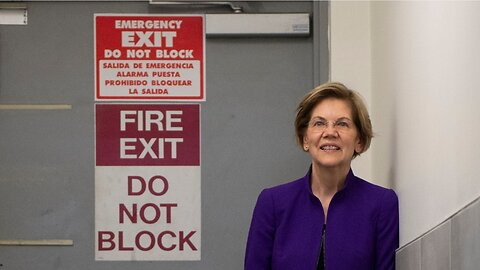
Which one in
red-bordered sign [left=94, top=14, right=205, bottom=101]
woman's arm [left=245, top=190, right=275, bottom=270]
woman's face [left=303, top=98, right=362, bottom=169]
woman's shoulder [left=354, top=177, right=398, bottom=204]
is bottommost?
woman's arm [left=245, top=190, right=275, bottom=270]

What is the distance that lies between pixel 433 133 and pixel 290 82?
68.1 inches

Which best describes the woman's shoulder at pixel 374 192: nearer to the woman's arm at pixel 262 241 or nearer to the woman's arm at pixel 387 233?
the woman's arm at pixel 387 233

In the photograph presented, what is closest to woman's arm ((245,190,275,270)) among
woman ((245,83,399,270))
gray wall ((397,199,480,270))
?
woman ((245,83,399,270))

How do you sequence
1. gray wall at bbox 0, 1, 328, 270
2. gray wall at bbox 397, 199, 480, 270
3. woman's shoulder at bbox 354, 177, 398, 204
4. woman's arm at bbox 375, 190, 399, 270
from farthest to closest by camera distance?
gray wall at bbox 0, 1, 328, 270, woman's shoulder at bbox 354, 177, 398, 204, woman's arm at bbox 375, 190, 399, 270, gray wall at bbox 397, 199, 480, 270

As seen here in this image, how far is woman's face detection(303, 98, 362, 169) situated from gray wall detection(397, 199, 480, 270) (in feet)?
1.49

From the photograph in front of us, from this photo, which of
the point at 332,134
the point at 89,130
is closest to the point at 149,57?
the point at 89,130

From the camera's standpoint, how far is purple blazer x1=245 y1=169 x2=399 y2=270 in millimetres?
3807

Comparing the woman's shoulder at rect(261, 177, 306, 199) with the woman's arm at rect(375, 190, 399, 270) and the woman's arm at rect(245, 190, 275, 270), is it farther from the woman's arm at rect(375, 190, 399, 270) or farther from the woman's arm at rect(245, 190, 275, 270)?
the woman's arm at rect(375, 190, 399, 270)

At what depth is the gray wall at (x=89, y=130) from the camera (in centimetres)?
493

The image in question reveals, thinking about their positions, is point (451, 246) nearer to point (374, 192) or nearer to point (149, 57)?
point (374, 192)

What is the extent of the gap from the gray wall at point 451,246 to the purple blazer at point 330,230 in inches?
11.3

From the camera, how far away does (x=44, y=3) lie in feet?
16.3

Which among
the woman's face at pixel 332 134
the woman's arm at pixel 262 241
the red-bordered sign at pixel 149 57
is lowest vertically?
the woman's arm at pixel 262 241

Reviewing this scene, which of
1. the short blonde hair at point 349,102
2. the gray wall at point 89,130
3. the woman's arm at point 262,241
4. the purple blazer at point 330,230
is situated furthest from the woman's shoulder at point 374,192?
the gray wall at point 89,130
